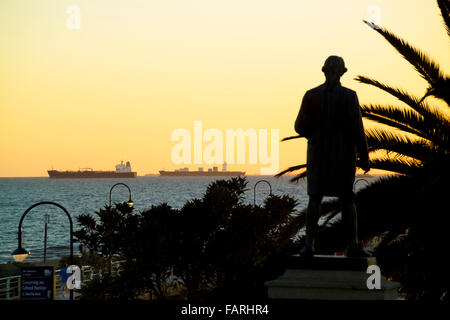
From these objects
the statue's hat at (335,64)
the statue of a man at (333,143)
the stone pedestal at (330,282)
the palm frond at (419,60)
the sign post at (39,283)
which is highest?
the palm frond at (419,60)

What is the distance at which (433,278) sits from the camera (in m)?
11.9

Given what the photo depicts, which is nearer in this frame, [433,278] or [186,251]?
[433,278]

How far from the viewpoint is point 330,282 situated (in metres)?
8.05

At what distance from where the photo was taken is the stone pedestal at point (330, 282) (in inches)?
312

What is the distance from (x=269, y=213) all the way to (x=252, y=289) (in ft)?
26.0

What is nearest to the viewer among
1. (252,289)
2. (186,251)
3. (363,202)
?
(363,202)

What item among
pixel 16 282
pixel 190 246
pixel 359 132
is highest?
pixel 359 132

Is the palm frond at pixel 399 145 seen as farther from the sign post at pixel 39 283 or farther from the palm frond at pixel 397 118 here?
the sign post at pixel 39 283

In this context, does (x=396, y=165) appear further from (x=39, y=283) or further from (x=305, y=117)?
(x=39, y=283)

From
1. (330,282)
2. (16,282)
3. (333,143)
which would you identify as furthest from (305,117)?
(16,282)

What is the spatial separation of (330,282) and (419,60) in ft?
21.0

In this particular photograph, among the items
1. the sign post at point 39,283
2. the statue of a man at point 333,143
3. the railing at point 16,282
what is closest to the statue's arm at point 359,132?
the statue of a man at point 333,143
